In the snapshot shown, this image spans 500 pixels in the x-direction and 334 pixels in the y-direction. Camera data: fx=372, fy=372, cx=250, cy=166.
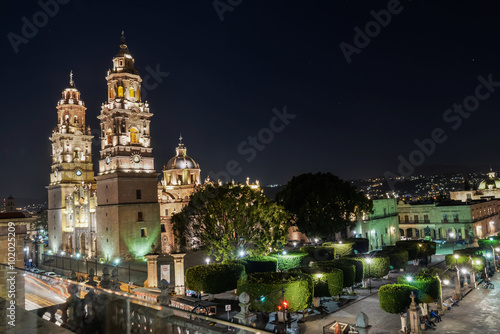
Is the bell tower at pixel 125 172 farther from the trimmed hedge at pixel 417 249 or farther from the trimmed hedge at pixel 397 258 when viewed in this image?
the trimmed hedge at pixel 417 249

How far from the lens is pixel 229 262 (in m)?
27.9

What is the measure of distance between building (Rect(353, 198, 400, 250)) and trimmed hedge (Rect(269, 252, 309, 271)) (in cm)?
2039

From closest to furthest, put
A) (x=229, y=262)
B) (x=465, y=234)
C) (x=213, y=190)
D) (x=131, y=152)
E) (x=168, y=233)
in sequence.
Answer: (x=229, y=262) → (x=213, y=190) → (x=131, y=152) → (x=168, y=233) → (x=465, y=234)

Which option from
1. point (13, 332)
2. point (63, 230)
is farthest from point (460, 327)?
point (63, 230)

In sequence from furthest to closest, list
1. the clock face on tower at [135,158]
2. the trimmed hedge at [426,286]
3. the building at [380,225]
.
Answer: the building at [380,225] → the clock face on tower at [135,158] → the trimmed hedge at [426,286]

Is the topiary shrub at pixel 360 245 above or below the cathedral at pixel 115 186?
below

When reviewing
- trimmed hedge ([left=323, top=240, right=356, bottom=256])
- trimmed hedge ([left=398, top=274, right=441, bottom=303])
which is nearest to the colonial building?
trimmed hedge ([left=323, top=240, right=356, bottom=256])

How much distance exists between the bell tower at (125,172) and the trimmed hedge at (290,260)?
20.9 meters

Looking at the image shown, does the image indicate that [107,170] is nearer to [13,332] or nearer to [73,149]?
[73,149]

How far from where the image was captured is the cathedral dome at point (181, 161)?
2830 inches

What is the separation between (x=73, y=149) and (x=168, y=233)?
21068mm

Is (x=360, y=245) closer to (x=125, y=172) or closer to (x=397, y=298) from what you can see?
(x=397, y=298)

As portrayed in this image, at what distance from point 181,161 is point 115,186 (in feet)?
86.9

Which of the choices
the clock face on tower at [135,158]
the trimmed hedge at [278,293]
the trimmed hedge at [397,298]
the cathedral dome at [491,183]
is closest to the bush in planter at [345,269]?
the trimmed hedge at [278,293]
